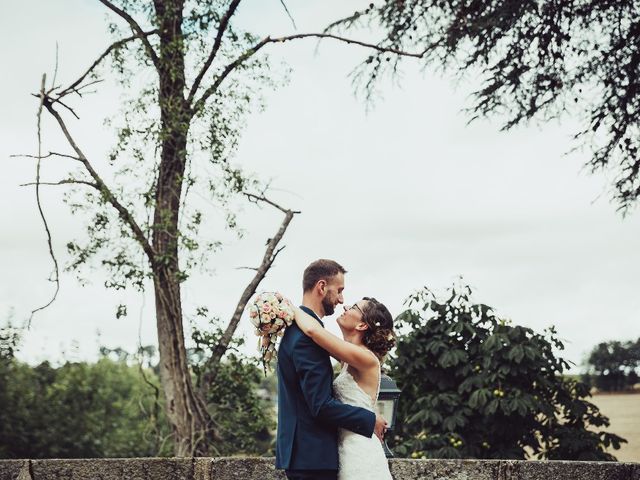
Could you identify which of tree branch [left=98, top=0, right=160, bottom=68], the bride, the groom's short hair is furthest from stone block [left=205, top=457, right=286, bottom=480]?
tree branch [left=98, top=0, right=160, bottom=68]

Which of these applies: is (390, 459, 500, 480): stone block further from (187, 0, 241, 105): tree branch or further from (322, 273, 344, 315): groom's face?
(187, 0, 241, 105): tree branch

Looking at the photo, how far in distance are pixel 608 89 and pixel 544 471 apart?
4998 mm

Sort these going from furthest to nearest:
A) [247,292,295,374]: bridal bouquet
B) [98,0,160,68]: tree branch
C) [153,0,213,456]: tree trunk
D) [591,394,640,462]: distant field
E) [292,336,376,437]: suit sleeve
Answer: [591,394,640,462]: distant field
[98,0,160,68]: tree branch
[153,0,213,456]: tree trunk
[247,292,295,374]: bridal bouquet
[292,336,376,437]: suit sleeve

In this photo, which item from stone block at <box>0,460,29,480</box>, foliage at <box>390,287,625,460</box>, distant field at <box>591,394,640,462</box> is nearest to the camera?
stone block at <box>0,460,29,480</box>

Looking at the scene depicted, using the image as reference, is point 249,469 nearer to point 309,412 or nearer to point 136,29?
point 309,412

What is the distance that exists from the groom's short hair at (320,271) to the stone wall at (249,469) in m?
2.24

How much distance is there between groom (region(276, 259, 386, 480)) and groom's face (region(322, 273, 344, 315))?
0.64 feet

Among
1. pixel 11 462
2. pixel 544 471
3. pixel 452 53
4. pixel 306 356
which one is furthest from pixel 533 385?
pixel 306 356

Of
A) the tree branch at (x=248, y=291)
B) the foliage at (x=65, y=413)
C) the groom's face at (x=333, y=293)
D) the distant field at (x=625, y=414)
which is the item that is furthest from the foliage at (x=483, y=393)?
the foliage at (x=65, y=413)

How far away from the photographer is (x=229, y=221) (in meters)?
9.23

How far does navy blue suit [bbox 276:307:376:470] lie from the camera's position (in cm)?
319

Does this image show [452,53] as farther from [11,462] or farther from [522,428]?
[11,462]

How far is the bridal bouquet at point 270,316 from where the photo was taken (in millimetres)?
3305

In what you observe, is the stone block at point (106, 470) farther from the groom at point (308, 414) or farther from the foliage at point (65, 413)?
the foliage at point (65, 413)
